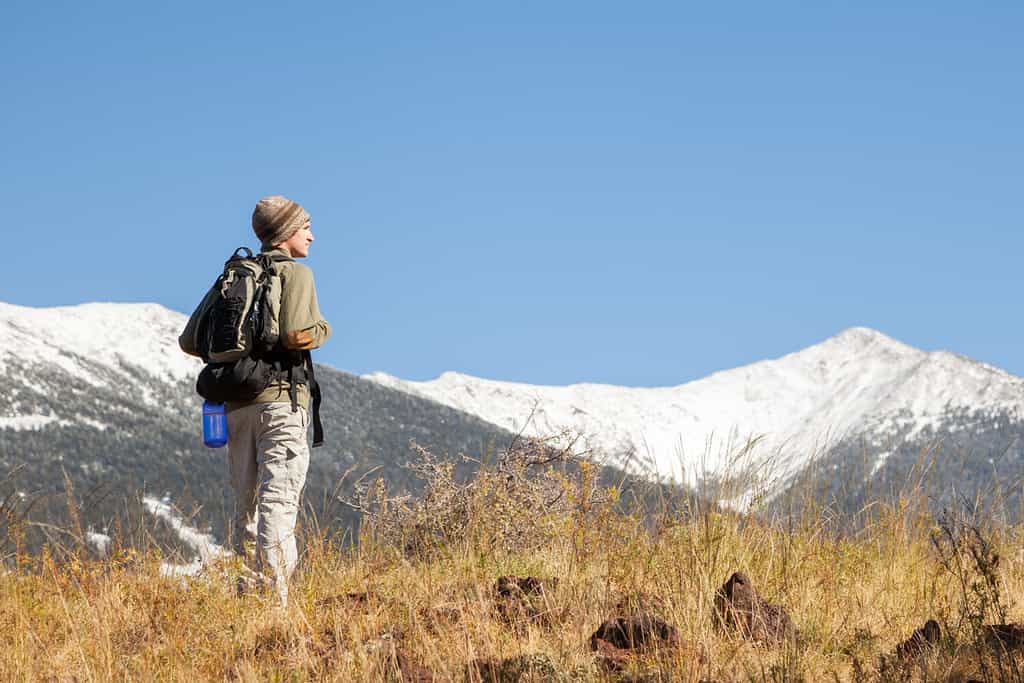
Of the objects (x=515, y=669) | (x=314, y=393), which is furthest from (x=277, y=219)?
(x=515, y=669)

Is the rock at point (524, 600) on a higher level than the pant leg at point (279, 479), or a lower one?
lower

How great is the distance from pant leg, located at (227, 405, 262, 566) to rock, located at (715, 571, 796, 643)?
7.67 ft

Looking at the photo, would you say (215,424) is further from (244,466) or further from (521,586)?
(521,586)

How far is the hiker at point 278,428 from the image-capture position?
18.7 feet

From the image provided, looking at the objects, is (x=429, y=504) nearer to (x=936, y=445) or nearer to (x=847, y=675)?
(x=936, y=445)

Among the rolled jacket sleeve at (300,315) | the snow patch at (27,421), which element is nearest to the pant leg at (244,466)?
the rolled jacket sleeve at (300,315)

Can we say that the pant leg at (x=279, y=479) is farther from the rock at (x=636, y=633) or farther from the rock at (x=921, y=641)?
the rock at (x=921, y=641)

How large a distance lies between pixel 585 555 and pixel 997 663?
201 centimetres

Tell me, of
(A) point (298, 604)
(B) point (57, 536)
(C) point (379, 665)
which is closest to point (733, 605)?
(C) point (379, 665)

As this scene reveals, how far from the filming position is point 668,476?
6.37m

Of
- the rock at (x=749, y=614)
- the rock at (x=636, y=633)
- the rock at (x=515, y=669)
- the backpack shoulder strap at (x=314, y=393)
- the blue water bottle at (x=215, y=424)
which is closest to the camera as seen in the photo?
the rock at (x=515, y=669)

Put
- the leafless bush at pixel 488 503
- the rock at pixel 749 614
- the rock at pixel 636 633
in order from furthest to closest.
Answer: the leafless bush at pixel 488 503 → the rock at pixel 749 614 → the rock at pixel 636 633

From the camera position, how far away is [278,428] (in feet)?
18.9

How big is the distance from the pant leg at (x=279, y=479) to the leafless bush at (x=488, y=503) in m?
0.38
